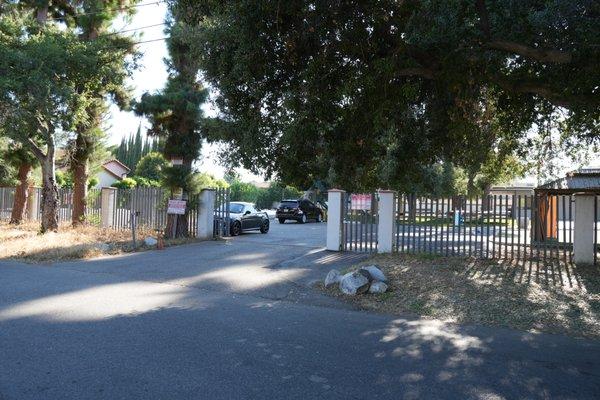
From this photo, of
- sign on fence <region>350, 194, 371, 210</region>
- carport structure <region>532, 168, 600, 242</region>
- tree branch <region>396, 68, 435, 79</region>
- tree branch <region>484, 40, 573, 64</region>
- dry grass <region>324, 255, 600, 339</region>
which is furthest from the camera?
sign on fence <region>350, 194, 371, 210</region>

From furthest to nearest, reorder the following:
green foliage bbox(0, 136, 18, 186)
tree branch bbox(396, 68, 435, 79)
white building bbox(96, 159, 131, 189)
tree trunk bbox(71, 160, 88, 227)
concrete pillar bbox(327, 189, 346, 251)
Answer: white building bbox(96, 159, 131, 189)
green foliage bbox(0, 136, 18, 186)
tree trunk bbox(71, 160, 88, 227)
concrete pillar bbox(327, 189, 346, 251)
tree branch bbox(396, 68, 435, 79)

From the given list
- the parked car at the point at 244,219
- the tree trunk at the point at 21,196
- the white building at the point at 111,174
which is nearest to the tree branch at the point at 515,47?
the parked car at the point at 244,219

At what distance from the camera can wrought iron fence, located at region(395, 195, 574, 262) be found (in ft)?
41.3

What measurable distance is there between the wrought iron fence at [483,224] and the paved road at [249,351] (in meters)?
4.91

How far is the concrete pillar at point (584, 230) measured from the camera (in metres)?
11.9

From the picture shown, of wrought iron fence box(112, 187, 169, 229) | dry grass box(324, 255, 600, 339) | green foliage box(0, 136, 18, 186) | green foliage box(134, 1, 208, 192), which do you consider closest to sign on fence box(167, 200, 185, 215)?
green foliage box(134, 1, 208, 192)

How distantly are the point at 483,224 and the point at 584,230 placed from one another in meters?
2.31

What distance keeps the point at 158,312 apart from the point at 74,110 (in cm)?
1185

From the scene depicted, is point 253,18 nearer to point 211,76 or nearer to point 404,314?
point 211,76

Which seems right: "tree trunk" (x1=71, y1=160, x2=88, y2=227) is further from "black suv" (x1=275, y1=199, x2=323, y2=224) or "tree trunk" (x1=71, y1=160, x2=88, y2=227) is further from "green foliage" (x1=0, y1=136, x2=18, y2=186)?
"black suv" (x1=275, y1=199, x2=323, y2=224)

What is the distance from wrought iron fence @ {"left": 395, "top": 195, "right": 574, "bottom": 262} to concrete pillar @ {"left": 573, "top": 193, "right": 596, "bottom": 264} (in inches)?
14.0

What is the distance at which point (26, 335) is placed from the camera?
235 inches

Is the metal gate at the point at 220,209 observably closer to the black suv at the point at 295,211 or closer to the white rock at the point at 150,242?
the white rock at the point at 150,242

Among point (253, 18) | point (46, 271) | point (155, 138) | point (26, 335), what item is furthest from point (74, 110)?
point (26, 335)
